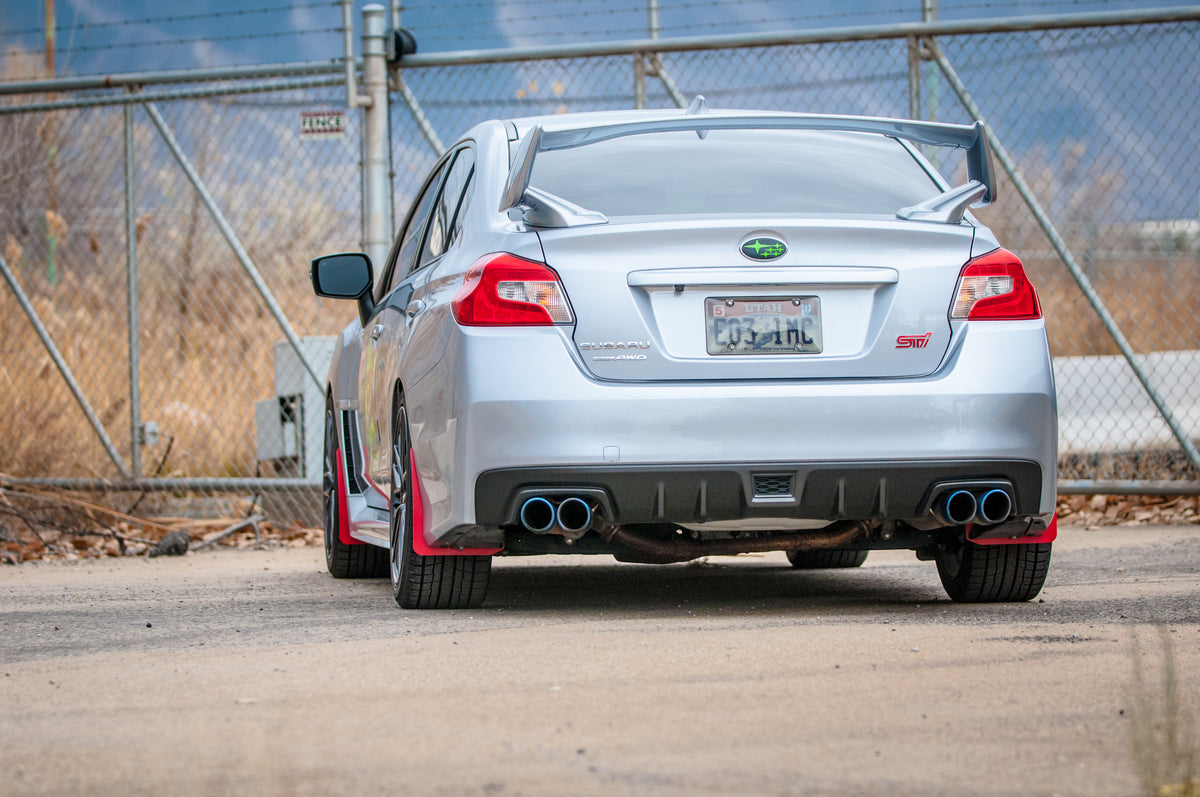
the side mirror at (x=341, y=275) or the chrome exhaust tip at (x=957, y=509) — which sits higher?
the side mirror at (x=341, y=275)

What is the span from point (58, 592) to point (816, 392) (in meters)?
3.66

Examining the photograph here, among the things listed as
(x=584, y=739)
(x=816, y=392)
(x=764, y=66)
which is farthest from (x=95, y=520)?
(x=584, y=739)

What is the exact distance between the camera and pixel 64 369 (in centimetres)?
1077

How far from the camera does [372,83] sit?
1012 centimetres

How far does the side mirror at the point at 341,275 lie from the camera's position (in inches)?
256

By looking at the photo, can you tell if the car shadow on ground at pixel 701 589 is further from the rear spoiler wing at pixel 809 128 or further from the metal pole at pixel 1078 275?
the metal pole at pixel 1078 275

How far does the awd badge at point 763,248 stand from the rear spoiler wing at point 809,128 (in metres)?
0.74

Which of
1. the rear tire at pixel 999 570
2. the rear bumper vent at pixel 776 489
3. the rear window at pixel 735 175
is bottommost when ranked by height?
the rear tire at pixel 999 570

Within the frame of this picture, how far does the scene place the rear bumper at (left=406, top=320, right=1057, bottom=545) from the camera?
4609 mm

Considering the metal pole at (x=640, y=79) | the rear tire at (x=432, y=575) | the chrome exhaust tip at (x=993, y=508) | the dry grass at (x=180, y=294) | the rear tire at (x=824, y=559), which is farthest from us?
the dry grass at (x=180, y=294)

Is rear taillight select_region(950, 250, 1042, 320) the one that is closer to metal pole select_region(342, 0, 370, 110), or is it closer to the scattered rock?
the scattered rock

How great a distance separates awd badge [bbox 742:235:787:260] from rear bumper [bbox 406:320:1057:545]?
0.40 metres

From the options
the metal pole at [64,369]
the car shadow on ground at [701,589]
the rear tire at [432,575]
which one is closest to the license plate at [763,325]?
the car shadow on ground at [701,589]

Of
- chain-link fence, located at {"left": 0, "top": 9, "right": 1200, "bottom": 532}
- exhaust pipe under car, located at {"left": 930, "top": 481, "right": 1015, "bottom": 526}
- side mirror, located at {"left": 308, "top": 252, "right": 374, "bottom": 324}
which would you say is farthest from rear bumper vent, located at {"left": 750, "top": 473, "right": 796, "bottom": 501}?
chain-link fence, located at {"left": 0, "top": 9, "right": 1200, "bottom": 532}
